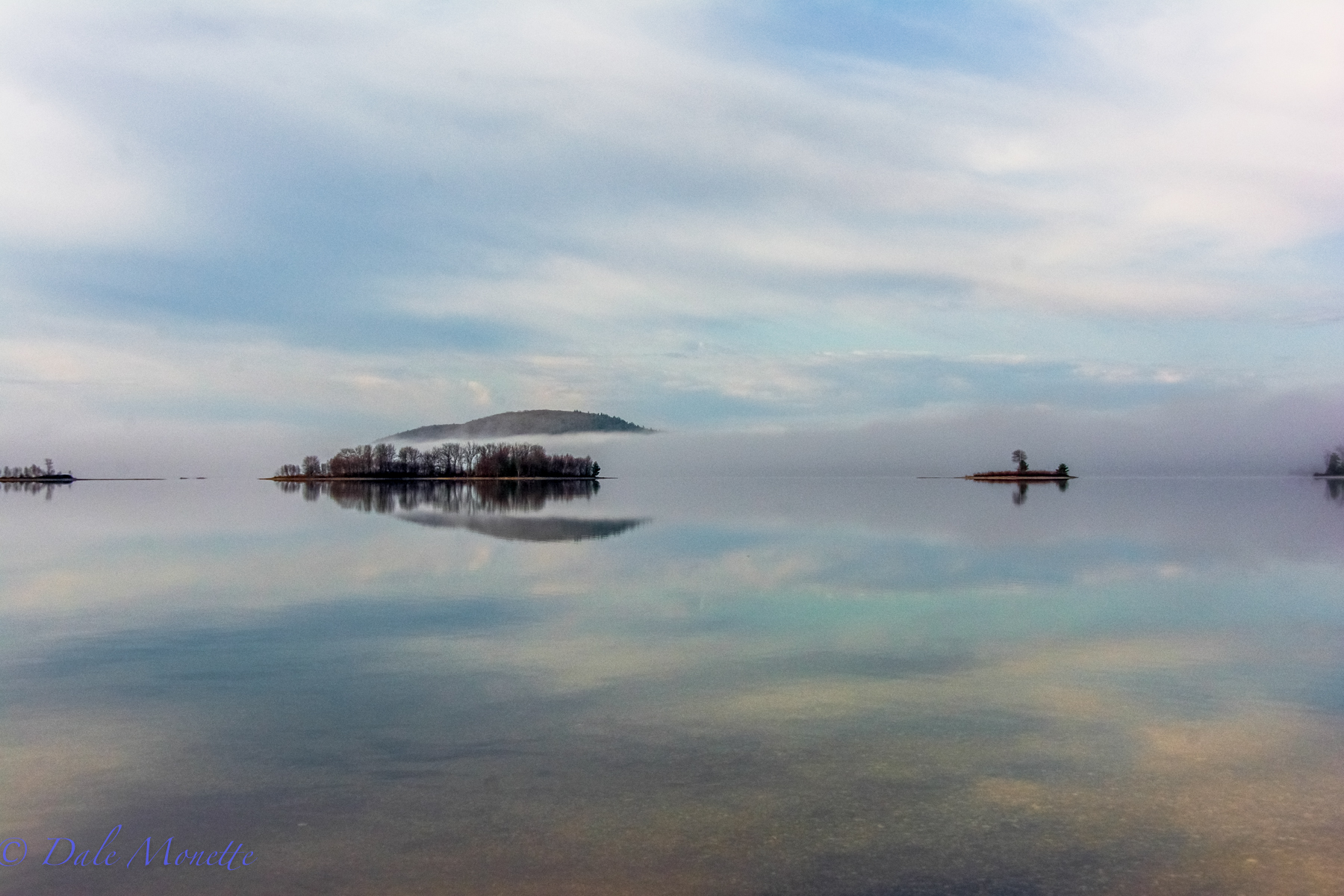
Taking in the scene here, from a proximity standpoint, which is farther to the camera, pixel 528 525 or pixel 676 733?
pixel 528 525

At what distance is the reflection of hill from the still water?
1406 cm

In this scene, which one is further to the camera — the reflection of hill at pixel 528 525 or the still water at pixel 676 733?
the reflection of hill at pixel 528 525

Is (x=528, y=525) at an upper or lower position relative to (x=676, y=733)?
upper

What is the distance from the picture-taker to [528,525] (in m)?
44.2

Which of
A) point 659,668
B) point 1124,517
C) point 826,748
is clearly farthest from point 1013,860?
point 1124,517

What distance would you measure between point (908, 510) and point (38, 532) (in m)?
47.4

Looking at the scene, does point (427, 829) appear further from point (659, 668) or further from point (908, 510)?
point (908, 510)

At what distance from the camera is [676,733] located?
9.45 metres

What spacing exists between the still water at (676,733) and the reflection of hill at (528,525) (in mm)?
14057

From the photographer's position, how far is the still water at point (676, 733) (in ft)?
21.2

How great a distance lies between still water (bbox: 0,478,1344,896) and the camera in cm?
646

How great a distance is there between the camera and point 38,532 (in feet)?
133

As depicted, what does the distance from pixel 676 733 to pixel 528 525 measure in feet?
116

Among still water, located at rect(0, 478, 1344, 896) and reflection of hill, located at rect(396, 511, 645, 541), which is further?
reflection of hill, located at rect(396, 511, 645, 541)
